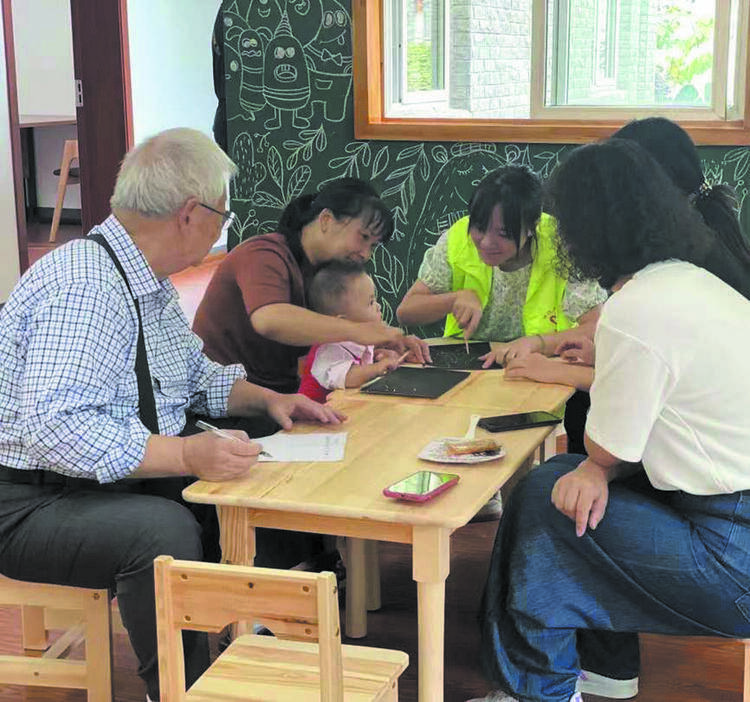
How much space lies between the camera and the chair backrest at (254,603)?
159cm

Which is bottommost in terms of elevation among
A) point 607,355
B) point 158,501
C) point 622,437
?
point 158,501

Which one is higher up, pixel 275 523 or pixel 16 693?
pixel 275 523

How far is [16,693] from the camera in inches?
107

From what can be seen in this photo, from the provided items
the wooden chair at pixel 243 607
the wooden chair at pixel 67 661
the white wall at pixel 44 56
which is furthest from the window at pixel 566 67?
the white wall at pixel 44 56

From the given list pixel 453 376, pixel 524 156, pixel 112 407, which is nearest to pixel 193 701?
pixel 112 407

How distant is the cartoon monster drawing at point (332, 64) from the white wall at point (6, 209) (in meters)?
2.79

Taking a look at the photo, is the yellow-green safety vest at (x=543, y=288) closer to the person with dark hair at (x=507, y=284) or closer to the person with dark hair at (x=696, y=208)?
the person with dark hair at (x=507, y=284)

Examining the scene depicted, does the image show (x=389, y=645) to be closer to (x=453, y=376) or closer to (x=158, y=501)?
(x=453, y=376)

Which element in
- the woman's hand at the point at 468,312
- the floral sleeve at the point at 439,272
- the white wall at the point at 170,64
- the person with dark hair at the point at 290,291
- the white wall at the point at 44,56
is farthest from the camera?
the white wall at the point at 44,56

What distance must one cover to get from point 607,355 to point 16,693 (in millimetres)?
1581

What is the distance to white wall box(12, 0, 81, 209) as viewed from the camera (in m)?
9.60

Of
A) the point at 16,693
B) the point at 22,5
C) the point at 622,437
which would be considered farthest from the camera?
the point at 22,5

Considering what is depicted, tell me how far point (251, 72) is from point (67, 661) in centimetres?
293

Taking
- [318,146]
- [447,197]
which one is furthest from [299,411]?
[318,146]
